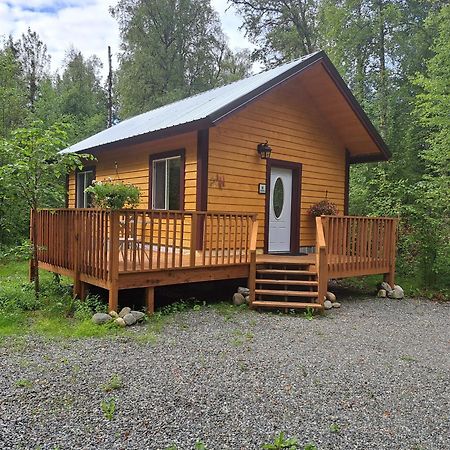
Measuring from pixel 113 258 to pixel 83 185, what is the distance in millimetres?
6913

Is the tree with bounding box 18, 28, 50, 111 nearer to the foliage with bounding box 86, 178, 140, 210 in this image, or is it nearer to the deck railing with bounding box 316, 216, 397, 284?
the foliage with bounding box 86, 178, 140, 210

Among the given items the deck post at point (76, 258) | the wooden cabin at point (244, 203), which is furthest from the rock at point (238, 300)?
the deck post at point (76, 258)

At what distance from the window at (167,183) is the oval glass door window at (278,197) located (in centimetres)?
199

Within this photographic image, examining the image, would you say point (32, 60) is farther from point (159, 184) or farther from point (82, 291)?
point (82, 291)

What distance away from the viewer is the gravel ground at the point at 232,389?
103 inches

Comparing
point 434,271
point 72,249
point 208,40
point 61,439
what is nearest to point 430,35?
point 434,271

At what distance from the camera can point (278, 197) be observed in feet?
28.0

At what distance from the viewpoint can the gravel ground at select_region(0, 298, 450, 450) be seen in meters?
2.62

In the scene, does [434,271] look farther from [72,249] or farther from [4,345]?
[4,345]

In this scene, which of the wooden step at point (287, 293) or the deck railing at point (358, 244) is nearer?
the wooden step at point (287, 293)

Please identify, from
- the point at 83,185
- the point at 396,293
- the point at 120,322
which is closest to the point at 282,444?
the point at 120,322

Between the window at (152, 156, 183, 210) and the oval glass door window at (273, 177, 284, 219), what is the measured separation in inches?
78.5

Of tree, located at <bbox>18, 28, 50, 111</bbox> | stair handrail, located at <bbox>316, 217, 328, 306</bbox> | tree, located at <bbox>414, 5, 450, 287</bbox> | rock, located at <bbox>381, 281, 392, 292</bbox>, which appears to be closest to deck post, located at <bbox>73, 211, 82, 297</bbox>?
stair handrail, located at <bbox>316, 217, 328, 306</bbox>

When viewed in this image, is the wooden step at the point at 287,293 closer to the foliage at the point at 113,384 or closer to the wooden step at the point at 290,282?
the wooden step at the point at 290,282
